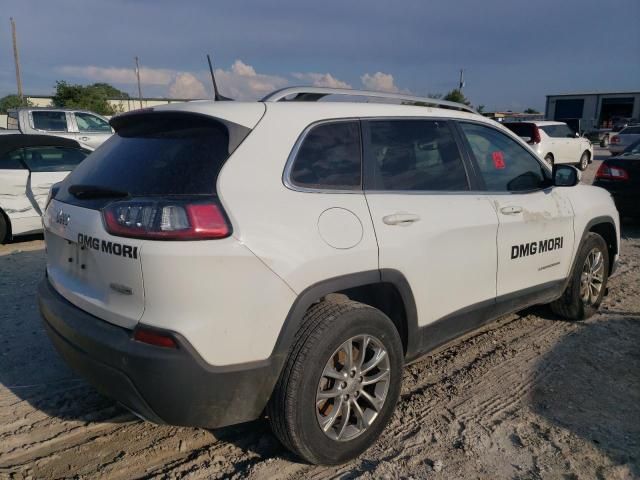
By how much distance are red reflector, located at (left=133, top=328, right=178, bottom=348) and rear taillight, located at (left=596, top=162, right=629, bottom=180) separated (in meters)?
7.75

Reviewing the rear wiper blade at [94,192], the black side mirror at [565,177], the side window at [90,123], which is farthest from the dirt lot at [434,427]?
the side window at [90,123]

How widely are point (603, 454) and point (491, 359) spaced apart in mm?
1120

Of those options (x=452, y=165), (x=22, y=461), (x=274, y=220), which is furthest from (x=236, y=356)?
(x=452, y=165)

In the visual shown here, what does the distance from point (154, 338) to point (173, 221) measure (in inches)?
18.6

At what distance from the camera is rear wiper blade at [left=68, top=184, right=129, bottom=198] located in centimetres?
225

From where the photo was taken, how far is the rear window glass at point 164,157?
7.04 feet

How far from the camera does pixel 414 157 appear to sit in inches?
116

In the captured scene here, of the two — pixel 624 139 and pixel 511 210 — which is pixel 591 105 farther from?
pixel 511 210

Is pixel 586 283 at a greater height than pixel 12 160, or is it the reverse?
pixel 12 160

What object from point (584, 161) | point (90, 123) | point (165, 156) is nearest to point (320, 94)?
point (165, 156)

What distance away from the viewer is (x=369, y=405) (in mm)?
2635

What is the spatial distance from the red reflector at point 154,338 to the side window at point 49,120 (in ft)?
40.1

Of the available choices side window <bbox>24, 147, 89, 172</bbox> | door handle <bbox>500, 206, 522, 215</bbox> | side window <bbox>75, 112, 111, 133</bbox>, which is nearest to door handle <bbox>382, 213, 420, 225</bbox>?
door handle <bbox>500, 206, 522, 215</bbox>

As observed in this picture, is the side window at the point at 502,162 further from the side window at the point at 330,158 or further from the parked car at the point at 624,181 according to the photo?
the parked car at the point at 624,181
